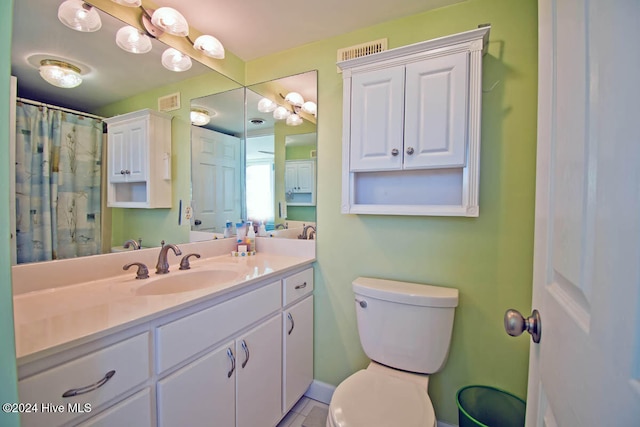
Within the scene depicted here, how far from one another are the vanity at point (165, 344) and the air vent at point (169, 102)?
31.3 inches

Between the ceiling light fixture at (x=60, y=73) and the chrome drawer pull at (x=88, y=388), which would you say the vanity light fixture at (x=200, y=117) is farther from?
the chrome drawer pull at (x=88, y=388)

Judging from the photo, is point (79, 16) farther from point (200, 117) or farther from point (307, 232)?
point (307, 232)

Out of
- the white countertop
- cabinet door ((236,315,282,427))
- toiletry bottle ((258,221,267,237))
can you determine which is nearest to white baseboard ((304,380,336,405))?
cabinet door ((236,315,282,427))

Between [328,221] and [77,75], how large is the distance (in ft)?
4.55

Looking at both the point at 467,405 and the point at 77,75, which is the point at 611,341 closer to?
the point at 467,405

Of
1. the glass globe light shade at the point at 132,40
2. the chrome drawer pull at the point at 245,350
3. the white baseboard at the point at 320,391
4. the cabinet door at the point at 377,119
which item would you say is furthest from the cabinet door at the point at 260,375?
the glass globe light shade at the point at 132,40

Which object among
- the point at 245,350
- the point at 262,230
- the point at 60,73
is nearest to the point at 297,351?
the point at 245,350

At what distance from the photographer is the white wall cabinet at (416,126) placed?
124 cm

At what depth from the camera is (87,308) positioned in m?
0.87

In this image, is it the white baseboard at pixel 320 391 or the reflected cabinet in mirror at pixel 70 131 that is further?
the white baseboard at pixel 320 391

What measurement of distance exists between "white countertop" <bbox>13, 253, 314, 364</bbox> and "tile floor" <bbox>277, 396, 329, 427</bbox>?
906 millimetres

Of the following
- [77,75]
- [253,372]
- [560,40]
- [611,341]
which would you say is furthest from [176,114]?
[611,341]

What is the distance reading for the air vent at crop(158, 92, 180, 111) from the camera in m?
1.46

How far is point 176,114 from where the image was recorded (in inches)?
61.7
